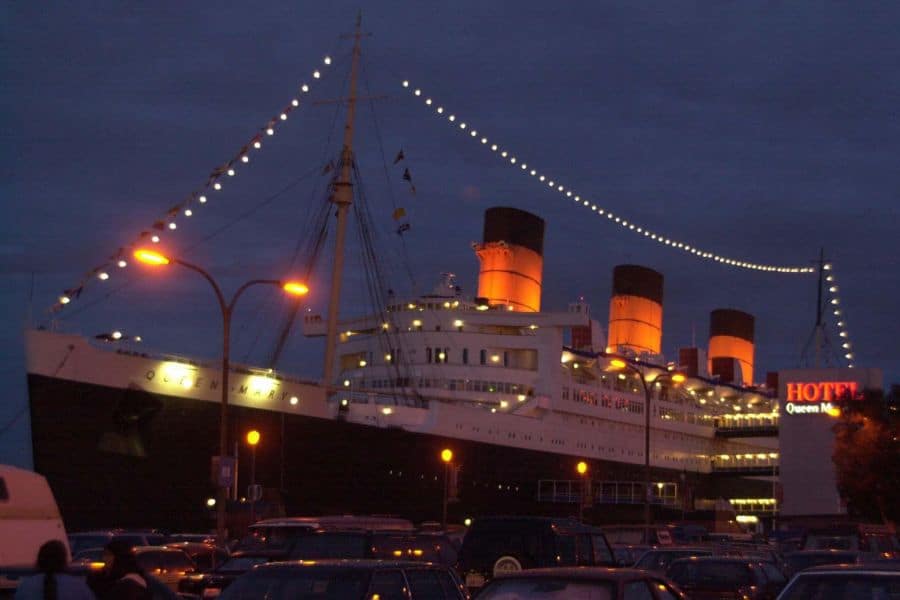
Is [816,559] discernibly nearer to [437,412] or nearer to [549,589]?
[549,589]

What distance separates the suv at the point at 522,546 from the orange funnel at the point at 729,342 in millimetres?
70895

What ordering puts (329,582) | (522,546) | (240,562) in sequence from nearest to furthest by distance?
(329,582), (240,562), (522,546)

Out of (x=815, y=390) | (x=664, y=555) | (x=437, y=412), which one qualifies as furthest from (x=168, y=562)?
(x=815, y=390)

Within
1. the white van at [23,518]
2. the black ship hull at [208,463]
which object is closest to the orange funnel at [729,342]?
the black ship hull at [208,463]

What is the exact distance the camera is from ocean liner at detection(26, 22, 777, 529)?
39031 mm

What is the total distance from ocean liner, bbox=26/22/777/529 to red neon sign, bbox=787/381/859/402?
888 centimetres

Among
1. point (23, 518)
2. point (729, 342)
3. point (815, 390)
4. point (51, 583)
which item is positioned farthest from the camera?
point (729, 342)

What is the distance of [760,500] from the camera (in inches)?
3233

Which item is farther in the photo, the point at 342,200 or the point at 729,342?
the point at 729,342

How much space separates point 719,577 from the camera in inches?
677

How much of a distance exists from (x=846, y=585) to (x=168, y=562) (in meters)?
13.1

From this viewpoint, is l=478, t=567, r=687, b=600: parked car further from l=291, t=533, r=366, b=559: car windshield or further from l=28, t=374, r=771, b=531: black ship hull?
l=28, t=374, r=771, b=531: black ship hull

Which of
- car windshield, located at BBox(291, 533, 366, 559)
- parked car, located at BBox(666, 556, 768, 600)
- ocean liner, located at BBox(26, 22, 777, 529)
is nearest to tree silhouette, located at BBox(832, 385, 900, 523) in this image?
ocean liner, located at BBox(26, 22, 777, 529)

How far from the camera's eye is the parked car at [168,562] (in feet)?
63.5
